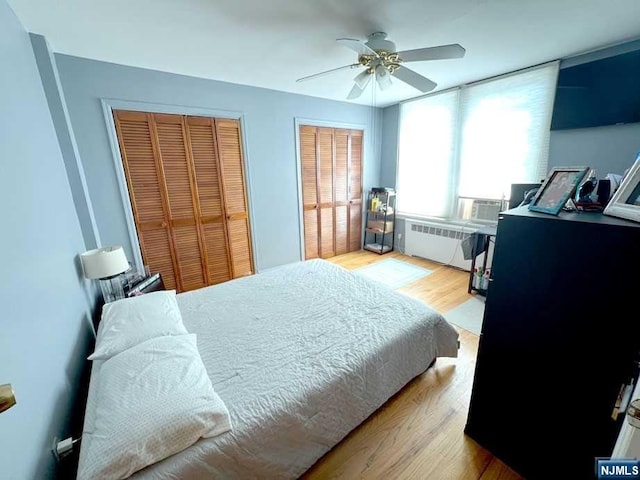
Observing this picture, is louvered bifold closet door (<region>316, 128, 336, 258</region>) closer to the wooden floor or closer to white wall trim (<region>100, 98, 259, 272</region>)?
white wall trim (<region>100, 98, 259, 272</region>)

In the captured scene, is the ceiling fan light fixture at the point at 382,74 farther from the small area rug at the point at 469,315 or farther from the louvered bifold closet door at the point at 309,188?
the small area rug at the point at 469,315

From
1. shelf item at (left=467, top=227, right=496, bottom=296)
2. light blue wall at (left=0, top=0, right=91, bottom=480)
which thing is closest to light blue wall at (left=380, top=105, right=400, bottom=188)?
shelf item at (left=467, top=227, right=496, bottom=296)

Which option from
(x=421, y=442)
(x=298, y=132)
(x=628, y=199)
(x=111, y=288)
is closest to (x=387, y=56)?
(x=628, y=199)

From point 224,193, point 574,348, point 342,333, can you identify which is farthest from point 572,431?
point 224,193

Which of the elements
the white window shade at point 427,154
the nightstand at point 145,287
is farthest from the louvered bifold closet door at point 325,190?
the nightstand at point 145,287

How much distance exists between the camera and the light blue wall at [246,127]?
2326mm

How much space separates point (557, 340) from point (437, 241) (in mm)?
2993

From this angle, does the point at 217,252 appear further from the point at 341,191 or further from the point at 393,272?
the point at 393,272

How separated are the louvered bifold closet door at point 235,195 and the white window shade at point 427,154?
8.57ft

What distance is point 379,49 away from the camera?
1877mm

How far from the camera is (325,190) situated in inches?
159

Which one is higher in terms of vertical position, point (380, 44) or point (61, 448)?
point (380, 44)

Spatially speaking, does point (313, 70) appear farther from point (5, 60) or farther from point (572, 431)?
point (572, 431)

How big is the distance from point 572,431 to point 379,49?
95.6 inches
